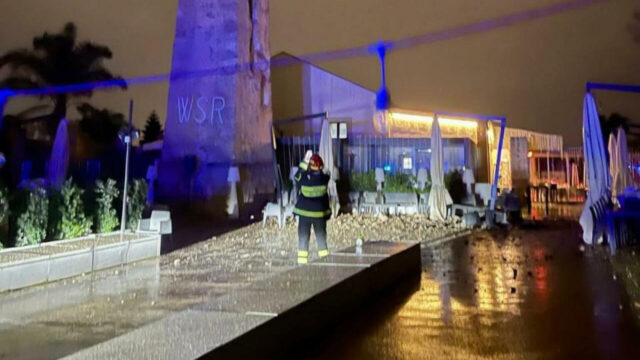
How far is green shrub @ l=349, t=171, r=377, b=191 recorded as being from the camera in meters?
20.6

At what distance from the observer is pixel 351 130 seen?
84.2ft

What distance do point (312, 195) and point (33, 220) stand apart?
4.44 m

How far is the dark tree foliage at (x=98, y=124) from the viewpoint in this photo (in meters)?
36.5

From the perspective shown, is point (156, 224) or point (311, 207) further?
point (156, 224)

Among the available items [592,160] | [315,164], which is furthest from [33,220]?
[592,160]

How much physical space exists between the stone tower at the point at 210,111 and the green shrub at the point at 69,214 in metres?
9.66

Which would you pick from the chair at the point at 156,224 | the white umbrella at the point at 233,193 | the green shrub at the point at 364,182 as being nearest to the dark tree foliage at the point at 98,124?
the white umbrella at the point at 233,193

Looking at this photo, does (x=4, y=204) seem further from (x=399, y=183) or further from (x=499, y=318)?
(x=399, y=183)

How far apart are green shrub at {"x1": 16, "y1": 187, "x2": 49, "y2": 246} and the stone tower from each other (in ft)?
34.3

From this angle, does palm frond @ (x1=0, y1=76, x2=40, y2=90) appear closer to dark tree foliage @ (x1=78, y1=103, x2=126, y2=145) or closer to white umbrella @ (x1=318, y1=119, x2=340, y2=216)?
dark tree foliage @ (x1=78, y1=103, x2=126, y2=145)

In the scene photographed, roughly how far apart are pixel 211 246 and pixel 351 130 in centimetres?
1505

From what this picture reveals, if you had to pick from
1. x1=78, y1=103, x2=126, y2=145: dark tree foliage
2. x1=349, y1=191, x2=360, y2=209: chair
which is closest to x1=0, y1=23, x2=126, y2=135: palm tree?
x1=78, y1=103, x2=126, y2=145: dark tree foliage

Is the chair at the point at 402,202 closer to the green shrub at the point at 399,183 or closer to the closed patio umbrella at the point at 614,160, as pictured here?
the green shrub at the point at 399,183

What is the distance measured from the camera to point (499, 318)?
5266 mm
